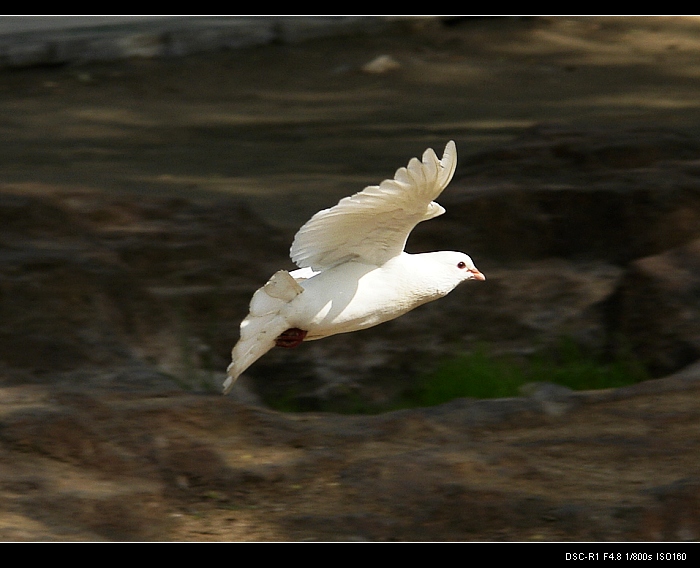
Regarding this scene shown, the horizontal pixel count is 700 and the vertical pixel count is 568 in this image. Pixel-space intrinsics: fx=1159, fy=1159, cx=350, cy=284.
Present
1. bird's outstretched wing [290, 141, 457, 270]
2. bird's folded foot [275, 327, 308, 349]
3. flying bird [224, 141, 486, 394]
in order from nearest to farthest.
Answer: bird's outstretched wing [290, 141, 457, 270], flying bird [224, 141, 486, 394], bird's folded foot [275, 327, 308, 349]

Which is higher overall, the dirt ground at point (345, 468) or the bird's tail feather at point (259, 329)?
the bird's tail feather at point (259, 329)

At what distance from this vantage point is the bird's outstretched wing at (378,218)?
4098 mm

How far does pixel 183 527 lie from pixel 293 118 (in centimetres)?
981

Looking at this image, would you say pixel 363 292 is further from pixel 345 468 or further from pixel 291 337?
pixel 345 468

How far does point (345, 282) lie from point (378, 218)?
35 cm

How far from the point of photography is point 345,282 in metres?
4.72

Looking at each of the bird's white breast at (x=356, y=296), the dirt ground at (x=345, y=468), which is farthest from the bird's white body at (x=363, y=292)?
the dirt ground at (x=345, y=468)

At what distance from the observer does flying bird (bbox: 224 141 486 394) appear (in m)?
4.58

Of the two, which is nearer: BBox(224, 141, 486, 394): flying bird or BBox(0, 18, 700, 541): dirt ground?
BBox(0, 18, 700, 541): dirt ground

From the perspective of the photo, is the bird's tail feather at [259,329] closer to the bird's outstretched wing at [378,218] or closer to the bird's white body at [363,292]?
the bird's white body at [363,292]

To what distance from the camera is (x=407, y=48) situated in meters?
16.8

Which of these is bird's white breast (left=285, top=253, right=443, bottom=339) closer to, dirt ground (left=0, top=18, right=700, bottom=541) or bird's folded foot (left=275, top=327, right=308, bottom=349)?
bird's folded foot (left=275, top=327, right=308, bottom=349)

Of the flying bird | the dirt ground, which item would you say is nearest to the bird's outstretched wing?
the flying bird

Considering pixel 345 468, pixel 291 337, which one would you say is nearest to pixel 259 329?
pixel 291 337
